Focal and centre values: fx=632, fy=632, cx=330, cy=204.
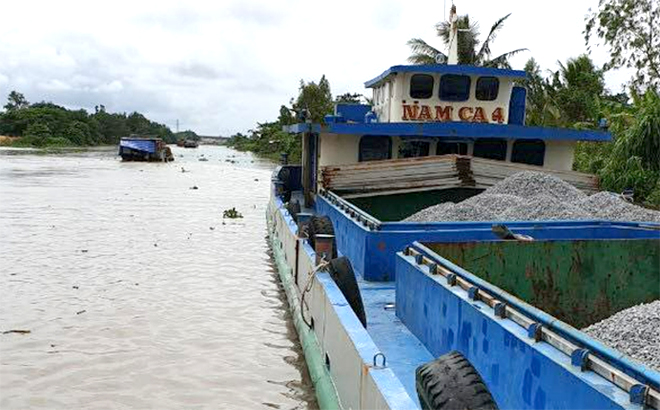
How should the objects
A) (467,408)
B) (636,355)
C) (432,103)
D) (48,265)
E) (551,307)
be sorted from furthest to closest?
(432,103)
(48,265)
(551,307)
(636,355)
(467,408)

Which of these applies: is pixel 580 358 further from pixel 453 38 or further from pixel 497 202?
pixel 453 38

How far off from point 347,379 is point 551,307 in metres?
2.60

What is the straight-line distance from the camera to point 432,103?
1319cm

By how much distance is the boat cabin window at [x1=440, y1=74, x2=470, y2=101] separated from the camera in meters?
13.0

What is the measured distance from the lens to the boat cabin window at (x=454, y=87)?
42.7 ft

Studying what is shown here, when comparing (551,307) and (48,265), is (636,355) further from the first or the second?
(48,265)

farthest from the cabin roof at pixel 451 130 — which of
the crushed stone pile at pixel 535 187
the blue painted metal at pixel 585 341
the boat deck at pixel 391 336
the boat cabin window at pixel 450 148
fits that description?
the blue painted metal at pixel 585 341

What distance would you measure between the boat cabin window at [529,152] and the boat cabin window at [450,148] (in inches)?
39.2

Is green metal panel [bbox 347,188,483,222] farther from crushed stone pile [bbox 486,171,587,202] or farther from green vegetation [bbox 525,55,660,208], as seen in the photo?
green vegetation [bbox 525,55,660,208]

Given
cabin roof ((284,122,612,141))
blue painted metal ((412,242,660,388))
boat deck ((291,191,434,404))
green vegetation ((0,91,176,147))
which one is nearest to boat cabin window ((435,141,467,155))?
cabin roof ((284,122,612,141))

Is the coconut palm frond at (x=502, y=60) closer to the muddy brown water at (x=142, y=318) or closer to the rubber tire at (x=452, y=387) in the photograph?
the muddy brown water at (x=142, y=318)

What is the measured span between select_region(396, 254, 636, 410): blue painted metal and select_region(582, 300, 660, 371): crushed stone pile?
0.81m

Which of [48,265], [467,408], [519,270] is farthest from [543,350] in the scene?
[48,265]

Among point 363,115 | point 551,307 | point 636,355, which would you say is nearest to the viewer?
point 636,355
